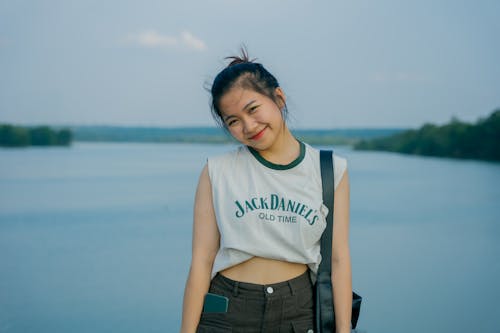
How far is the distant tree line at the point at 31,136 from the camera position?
550 cm

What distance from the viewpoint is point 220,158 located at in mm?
1145

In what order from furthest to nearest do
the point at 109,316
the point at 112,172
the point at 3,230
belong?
the point at 112,172 → the point at 3,230 → the point at 109,316

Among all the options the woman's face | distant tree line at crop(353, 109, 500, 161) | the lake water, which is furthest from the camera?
distant tree line at crop(353, 109, 500, 161)

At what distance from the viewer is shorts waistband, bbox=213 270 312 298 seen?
1.08 m

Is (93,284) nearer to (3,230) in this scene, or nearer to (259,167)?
(3,230)

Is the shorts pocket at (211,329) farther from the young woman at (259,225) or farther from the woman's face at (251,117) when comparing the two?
the woman's face at (251,117)

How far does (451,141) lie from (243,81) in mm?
4867

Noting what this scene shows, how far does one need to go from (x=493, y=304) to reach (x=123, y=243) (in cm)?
234

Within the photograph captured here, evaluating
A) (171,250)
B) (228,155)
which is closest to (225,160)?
(228,155)

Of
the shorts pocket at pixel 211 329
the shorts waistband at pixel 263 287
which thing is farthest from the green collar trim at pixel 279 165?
the shorts pocket at pixel 211 329

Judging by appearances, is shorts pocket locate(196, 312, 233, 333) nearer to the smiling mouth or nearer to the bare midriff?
the bare midriff

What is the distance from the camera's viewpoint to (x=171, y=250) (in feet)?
12.0

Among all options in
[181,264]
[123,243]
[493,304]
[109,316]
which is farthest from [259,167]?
[123,243]

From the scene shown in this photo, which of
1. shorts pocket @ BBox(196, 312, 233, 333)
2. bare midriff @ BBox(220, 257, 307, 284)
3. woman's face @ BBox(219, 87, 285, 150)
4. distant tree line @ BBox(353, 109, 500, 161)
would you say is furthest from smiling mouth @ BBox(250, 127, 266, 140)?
distant tree line @ BBox(353, 109, 500, 161)
